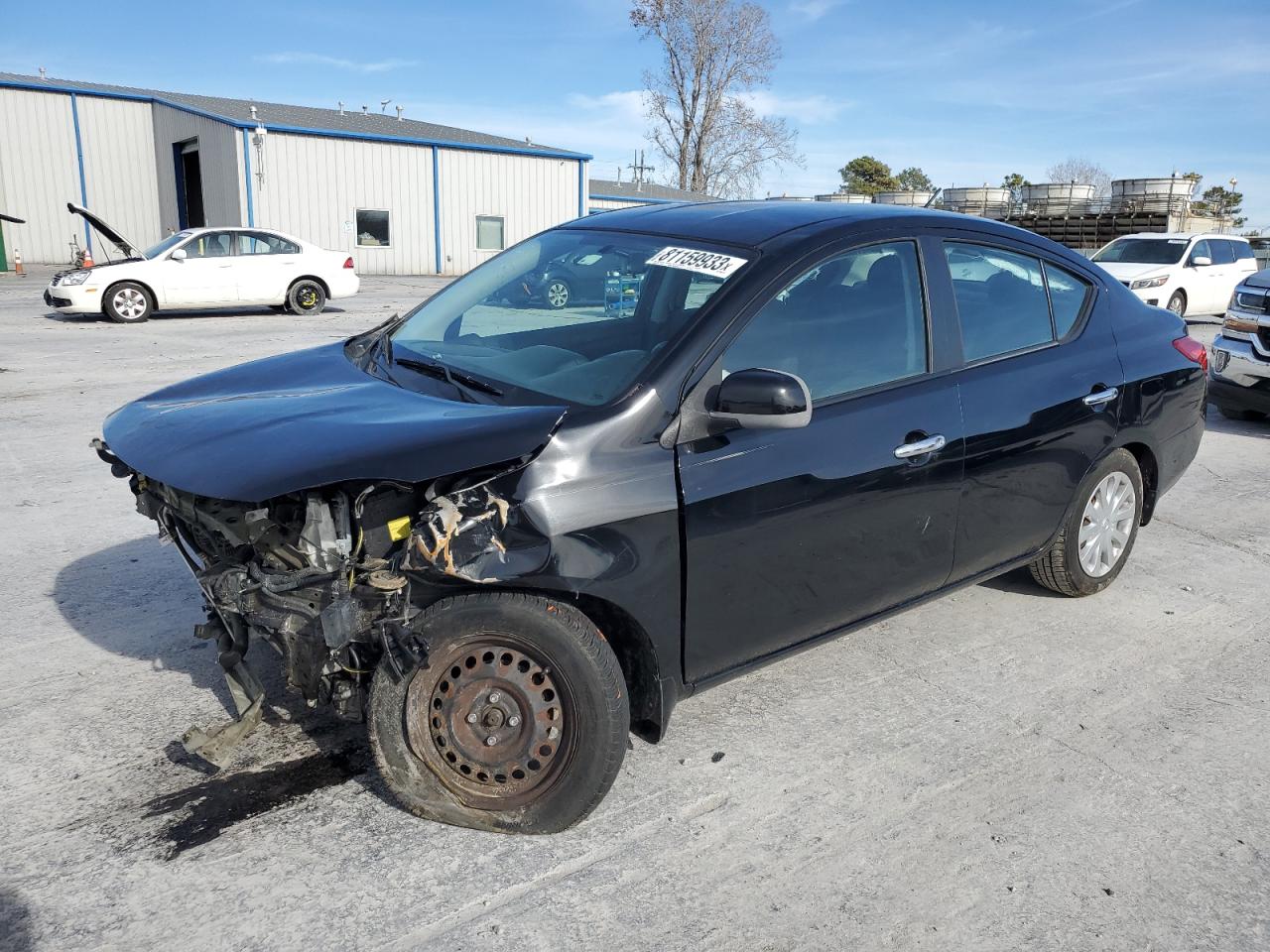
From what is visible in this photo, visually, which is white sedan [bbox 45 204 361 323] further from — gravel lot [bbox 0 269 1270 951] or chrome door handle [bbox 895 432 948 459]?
chrome door handle [bbox 895 432 948 459]

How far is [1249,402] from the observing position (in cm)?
880

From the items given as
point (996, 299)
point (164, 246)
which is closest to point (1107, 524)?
point (996, 299)

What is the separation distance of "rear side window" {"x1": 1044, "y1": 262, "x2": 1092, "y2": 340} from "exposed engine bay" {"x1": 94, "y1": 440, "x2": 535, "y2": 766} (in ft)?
8.86

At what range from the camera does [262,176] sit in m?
27.0

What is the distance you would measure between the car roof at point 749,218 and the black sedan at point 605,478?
2 centimetres

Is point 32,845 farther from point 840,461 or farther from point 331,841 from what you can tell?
point 840,461

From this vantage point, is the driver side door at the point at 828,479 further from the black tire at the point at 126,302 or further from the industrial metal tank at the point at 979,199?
the industrial metal tank at the point at 979,199

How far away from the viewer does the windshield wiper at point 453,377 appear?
316 cm

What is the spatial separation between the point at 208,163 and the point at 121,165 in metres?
4.45

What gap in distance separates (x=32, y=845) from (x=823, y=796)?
2.24 m

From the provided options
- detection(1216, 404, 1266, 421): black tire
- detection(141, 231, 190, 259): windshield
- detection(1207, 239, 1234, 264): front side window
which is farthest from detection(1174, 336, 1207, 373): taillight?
detection(1207, 239, 1234, 264): front side window

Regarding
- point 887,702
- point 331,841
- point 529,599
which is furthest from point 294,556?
point 887,702

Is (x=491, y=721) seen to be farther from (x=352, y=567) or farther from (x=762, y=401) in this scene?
(x=762, y=401)

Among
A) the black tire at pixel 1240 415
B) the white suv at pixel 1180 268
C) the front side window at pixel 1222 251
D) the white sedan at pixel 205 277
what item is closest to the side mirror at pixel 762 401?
the black tire at pixel 1240 415
